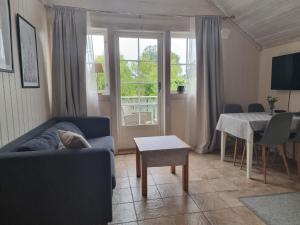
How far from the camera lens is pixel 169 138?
9.12ft

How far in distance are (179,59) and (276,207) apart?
2641 millimetres

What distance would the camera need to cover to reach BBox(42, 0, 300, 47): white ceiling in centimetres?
301

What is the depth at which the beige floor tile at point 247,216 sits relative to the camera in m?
1.90

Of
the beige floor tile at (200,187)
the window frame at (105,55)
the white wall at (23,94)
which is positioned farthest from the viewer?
the window frame at (105,55)

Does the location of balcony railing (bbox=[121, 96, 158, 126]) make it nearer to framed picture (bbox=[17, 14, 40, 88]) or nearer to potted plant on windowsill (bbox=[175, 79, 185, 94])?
potted plant on windowsill (bbox=[175, 79, 185, 94])

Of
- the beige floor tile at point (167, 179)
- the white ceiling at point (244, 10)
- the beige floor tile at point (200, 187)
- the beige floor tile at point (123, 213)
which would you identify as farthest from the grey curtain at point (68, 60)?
the beige floor tile at point (200, 187)

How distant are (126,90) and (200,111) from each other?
1.31 meters

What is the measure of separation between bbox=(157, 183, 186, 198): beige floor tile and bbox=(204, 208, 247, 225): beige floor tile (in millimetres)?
450

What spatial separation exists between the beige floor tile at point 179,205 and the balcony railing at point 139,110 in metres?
1.84

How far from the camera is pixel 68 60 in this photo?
3.21 m

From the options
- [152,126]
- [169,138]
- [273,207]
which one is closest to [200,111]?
[152,126]

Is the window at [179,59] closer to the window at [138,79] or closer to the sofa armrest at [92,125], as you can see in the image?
the window at [138,79]

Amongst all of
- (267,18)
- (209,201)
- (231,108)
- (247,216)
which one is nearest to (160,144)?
(209,201)

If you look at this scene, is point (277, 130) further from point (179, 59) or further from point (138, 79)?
point (138, 79)
